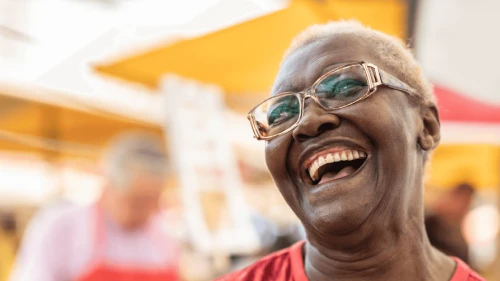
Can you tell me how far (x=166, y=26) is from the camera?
5.13 metres

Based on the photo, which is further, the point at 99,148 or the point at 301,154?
the point at 99,148

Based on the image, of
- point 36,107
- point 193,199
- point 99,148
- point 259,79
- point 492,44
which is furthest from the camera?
point 99,148

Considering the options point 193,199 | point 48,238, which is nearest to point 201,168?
point 193,199

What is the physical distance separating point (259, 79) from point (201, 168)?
2.98ft

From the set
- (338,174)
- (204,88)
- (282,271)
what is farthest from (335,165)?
(204,88)

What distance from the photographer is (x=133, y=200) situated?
3.54 m

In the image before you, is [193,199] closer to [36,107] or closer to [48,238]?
[48,238]

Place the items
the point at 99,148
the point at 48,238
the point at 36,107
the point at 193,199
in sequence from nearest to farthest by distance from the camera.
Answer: the point at 48,238, the point at 193,199, the point at 36,107, the point at 99,148

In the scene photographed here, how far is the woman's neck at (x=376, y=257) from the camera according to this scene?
1453 millimetres

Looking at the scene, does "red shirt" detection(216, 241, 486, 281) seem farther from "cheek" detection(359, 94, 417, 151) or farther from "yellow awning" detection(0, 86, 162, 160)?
"yellow awning" detection(0, 86, 162, 160)

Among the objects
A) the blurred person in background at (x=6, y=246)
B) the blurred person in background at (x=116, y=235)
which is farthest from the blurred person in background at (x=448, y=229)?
the blurred person in background at (x=6, y=246)

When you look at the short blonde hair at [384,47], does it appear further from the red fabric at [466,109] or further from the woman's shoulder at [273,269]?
the red fabric at [466,109]

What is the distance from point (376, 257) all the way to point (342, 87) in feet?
1.48

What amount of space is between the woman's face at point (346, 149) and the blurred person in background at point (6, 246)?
183 inches
